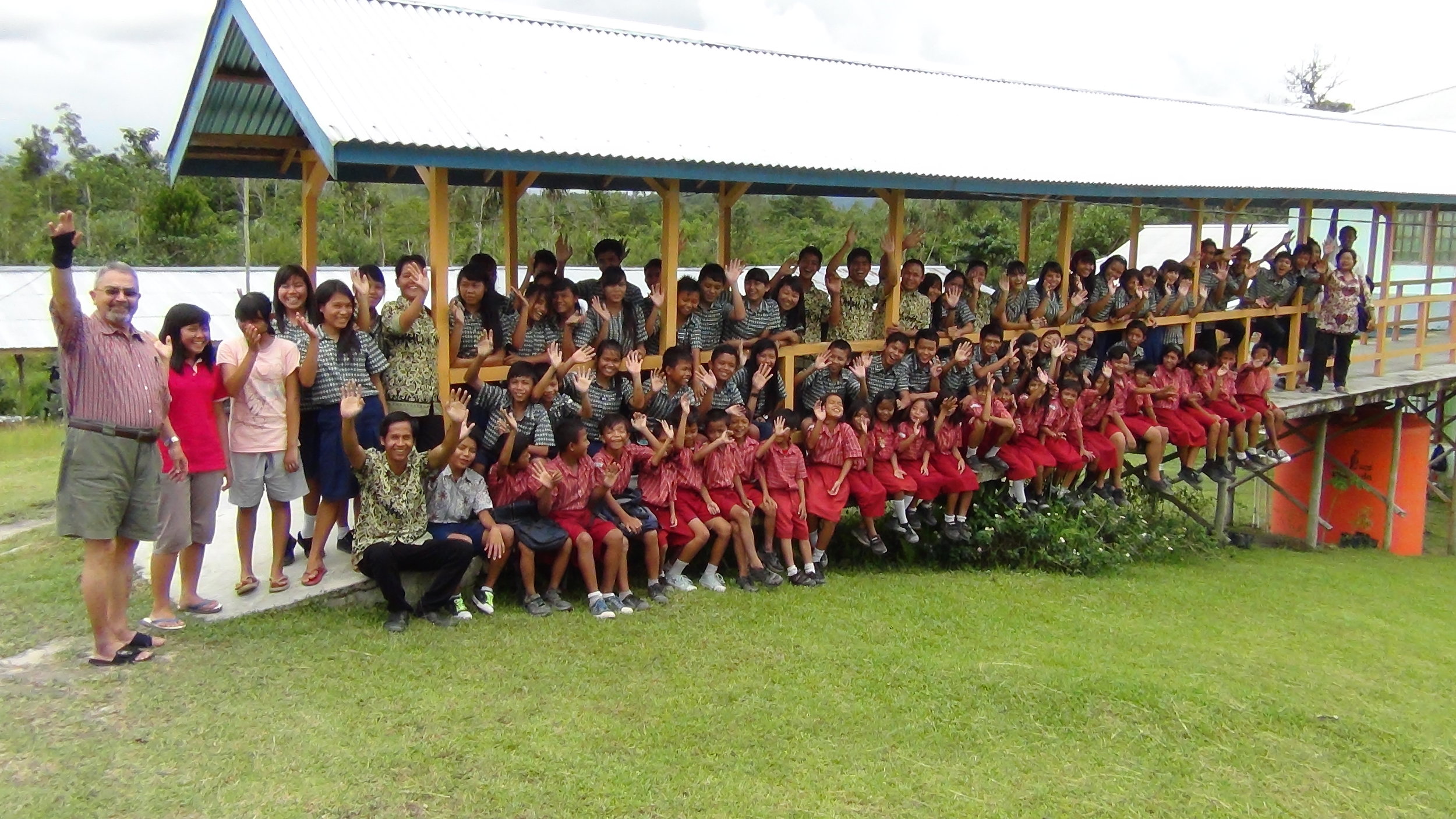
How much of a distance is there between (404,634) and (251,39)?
331 cm

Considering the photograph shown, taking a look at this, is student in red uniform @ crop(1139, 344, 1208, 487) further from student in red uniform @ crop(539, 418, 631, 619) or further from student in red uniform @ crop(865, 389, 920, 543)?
student in red uniform @ crop(539, 418, 631, 619)

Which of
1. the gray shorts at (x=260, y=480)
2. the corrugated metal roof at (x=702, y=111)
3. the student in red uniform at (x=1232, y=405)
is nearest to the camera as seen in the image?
the gray shorts at (x=260, y=480)

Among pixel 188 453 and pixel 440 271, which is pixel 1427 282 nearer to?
pixel 440 271

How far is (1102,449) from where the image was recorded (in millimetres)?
9211

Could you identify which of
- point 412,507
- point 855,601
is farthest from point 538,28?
point 855,601

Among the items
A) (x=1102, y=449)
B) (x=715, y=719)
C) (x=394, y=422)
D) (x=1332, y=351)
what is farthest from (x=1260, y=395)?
(x=394, y=422)

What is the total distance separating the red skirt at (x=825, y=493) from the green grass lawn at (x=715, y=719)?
0.62 m

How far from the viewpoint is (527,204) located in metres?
31.5

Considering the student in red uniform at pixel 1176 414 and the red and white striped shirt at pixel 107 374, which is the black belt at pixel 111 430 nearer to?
the red and white striped shirt at pixel 107 374

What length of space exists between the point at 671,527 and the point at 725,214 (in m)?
3.60

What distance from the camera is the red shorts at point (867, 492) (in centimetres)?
766

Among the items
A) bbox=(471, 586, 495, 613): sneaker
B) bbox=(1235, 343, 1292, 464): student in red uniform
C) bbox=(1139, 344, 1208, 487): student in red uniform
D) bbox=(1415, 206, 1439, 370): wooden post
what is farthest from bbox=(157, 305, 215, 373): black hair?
bbox=(1415, 206, 1439, 370): wooden post

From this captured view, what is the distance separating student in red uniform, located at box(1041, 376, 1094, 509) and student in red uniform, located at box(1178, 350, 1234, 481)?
1.49 metres

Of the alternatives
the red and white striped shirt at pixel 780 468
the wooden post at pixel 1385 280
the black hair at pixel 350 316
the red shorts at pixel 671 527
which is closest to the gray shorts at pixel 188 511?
the black hair at pixel 350 316
